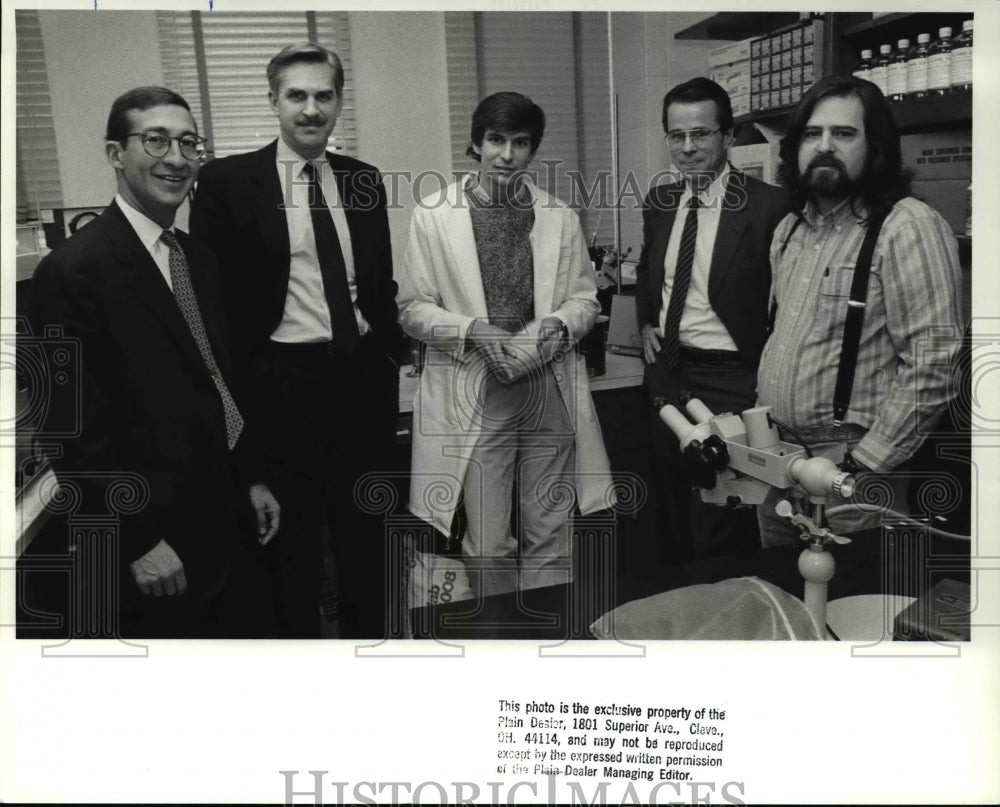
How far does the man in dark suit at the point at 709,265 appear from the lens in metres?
1.83

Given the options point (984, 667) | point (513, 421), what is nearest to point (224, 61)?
point (513, 421)

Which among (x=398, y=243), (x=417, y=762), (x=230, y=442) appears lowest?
(x=417, y=762)

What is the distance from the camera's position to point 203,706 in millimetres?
1897

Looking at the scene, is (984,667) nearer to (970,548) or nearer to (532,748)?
(970,548)

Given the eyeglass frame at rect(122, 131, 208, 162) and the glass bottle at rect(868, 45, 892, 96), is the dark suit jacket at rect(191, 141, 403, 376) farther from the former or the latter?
the glass bottle at rect(868, 45, 892, 96)

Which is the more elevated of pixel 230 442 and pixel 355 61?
pixel 355 61

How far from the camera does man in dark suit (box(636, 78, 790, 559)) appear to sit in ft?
6.02

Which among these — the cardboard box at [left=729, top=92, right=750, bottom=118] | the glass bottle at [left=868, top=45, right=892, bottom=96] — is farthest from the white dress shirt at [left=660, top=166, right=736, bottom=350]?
the glass bottle at [left=868, top=45, right=892, bottom=96]

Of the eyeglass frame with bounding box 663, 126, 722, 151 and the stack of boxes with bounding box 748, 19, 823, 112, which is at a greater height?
the stack of boxes with bounding box 748, 19, 823, 112

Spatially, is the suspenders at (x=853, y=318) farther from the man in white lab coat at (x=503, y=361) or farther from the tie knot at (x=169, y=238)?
the tie knot at (x=169, y=238)

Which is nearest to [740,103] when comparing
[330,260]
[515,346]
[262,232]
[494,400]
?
[515,346]

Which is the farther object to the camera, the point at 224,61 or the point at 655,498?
the point at 655,498

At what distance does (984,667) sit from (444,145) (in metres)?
1.50

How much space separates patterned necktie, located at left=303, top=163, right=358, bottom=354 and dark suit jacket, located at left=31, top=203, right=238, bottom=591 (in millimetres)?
207
